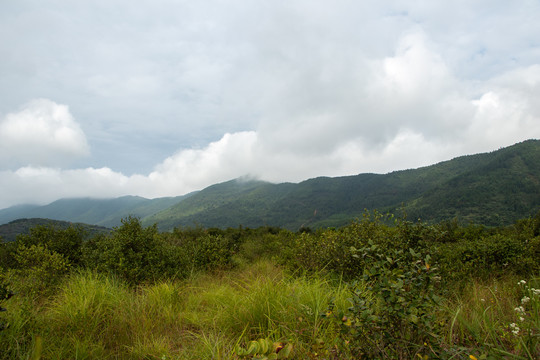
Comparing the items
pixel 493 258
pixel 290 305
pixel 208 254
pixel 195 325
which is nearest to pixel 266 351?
pixel 290 305

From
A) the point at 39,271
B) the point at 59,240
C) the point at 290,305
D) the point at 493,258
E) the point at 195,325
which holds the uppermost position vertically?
the point at 59,240

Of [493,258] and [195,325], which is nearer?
[195,325]

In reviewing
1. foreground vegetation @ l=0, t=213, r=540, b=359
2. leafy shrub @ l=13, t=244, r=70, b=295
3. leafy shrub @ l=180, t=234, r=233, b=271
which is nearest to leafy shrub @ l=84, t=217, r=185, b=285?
foreground vegetation @ l=0, t=213, r=540, b=359

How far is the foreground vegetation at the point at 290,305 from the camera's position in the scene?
2504mm

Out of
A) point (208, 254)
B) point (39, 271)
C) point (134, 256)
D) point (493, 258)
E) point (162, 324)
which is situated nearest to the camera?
point (162, 324)

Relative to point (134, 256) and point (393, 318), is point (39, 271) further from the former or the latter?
point (393, 318)

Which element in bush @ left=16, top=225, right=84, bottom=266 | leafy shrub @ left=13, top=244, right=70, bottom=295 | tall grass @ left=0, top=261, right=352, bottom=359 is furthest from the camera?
bush @ left=16, top=225, right=84, bottom=266

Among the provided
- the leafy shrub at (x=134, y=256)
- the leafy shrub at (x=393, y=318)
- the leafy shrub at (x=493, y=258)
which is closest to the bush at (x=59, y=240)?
the leafy shrub at (x=134, y=256)

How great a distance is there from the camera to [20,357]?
310 cm

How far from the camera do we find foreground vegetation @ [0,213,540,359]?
250cm

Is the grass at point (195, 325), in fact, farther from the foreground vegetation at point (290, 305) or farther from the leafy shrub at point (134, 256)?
the leafy shrub at point (134, 256)

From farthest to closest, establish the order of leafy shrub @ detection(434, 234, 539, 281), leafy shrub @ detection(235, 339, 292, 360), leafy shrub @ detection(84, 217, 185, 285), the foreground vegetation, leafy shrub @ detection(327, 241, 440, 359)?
leafy shrub @ detection(434, 234, 539, 281), leafy shrub @ detection(84, 217, 185, 285), leafy shrub @ detection(235, 339, 292, 360), the foreground vegetation, leafy shrub @ detection(327, 241, 440, 359)

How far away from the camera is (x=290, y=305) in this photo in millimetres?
4113

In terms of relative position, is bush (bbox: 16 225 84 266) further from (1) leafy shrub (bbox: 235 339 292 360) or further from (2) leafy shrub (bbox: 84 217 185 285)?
(1) leafy shrub (bbox: 235 339 292 360)
